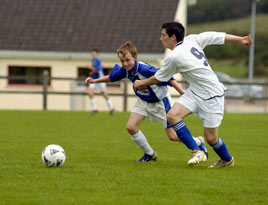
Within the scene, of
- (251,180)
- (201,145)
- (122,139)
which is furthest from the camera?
(122,139)

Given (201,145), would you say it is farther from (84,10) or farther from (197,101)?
(84,10)

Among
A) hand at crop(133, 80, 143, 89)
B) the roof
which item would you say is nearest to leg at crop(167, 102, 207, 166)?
hand at crop(133, 80, 143, 89)

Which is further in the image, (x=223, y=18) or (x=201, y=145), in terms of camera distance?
(x=223, y=18)

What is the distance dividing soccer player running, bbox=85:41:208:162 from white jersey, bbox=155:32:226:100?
2.11 feet

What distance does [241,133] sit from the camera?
14.6 m

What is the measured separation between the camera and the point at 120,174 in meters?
7.43

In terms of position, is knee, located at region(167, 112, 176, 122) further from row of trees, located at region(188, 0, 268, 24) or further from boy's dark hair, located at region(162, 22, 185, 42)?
row of trees, located at region(188, 0, 268, 24)

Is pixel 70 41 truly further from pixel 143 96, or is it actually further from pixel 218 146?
pixel 218 146

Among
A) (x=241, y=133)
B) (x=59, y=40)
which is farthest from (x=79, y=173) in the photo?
(x=59, y=40)

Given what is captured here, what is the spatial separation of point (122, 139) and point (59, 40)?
16843mm

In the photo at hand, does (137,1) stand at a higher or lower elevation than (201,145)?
higher

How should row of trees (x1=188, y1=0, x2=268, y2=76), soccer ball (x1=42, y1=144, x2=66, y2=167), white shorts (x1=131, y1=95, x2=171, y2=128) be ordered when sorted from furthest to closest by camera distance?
row of trees (x1=188, y1=0, x2=268, y2=76), white shorts (x1=131, y1=95, x2=171, y2=128), soccer ball (x1=42, y1=144, x2=66, y2=167)

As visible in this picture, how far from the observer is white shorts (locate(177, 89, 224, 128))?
305 inches

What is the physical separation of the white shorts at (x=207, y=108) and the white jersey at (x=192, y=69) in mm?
63
